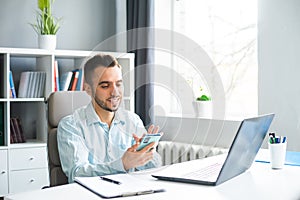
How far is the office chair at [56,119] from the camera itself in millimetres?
1963

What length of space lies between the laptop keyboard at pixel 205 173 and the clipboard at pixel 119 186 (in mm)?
158

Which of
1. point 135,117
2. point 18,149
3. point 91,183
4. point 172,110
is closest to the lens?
point 91,183

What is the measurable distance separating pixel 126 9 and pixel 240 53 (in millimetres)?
1143

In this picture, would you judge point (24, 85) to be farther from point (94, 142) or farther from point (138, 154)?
point (138, 154)

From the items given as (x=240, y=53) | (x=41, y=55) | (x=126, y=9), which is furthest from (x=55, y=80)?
(x=240, y=53)

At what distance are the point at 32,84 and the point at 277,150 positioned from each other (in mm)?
2094

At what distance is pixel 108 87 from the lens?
1.48 meters

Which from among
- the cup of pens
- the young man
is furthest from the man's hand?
the cup of pens

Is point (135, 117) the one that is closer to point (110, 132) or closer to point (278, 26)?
point (110, 132)

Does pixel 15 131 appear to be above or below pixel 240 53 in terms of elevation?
below

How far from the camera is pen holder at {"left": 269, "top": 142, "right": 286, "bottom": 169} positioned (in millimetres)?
1709

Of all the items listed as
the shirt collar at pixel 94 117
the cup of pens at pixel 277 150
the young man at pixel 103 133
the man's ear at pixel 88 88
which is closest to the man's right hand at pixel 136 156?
the young man at pixel 103 133

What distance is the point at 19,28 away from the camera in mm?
3482

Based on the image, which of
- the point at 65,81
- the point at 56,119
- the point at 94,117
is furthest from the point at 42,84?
the point at 94,117
